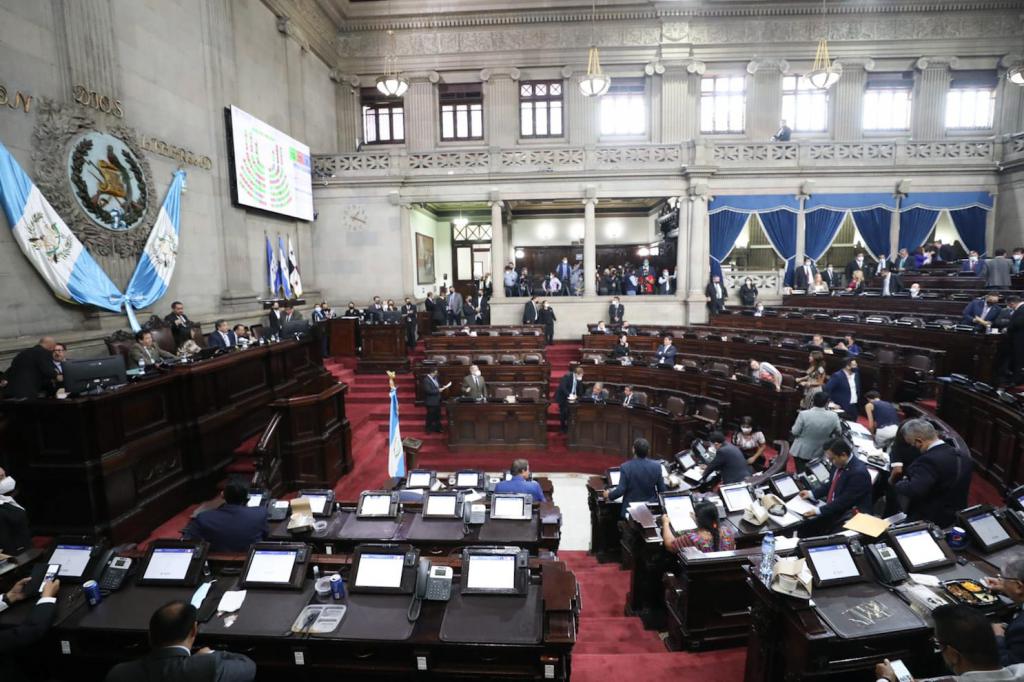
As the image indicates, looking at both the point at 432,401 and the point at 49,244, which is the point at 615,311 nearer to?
the point at 432,401

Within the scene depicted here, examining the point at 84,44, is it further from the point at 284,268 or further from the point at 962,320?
the point at 962,320

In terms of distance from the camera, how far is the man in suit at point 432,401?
10.1 metres

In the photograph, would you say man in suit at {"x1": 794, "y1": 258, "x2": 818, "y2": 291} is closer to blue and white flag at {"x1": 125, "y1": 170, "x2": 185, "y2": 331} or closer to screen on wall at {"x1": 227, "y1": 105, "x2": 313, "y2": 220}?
screen on wall at {"x1": 227, "y1": 105, "x2": 313, "y2": 220}

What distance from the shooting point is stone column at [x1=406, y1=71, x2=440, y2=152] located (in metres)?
17.9

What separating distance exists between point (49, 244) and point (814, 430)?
35.6 feet

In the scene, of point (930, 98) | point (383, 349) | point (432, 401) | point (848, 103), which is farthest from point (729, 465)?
point (930, 98)

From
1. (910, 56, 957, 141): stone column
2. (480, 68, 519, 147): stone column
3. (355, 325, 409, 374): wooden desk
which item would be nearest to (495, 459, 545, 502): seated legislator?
(355, 325, 409, 374): wooden desk

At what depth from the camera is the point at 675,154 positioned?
15430mm

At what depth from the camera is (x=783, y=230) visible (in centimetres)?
1580

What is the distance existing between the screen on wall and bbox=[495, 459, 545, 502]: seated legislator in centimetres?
1025

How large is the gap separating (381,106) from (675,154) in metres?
10.5

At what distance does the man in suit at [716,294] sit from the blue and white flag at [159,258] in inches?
539

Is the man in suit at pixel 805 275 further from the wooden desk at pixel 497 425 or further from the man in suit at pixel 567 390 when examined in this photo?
the wooden desk at pixel 497 425

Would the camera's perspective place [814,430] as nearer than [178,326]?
Yes
